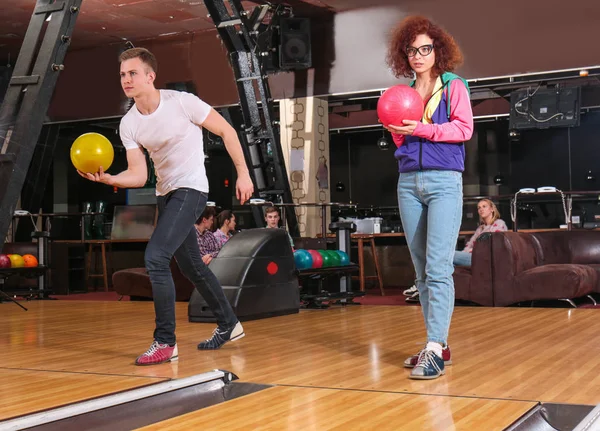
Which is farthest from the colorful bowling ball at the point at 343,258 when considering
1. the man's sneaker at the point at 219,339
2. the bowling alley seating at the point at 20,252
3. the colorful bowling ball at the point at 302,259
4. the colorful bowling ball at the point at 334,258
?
the bowling alley seating at the point at 20,252

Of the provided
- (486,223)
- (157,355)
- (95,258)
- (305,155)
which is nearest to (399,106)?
(157,355)

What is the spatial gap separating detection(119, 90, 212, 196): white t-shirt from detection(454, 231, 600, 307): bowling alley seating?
4.29 meters

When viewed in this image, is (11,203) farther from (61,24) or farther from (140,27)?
(140,27)

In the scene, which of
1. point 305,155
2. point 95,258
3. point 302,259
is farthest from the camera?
point 95,258

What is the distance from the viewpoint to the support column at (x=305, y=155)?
11414mm

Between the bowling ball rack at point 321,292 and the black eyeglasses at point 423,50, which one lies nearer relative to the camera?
the black eyeglasses at point 423,50

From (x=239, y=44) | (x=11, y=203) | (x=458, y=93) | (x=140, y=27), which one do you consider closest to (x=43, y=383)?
(x=11, y=203)

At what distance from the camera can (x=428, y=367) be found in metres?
3.22

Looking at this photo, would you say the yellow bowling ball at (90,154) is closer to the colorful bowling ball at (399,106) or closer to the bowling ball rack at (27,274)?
the colorful bowling ball at (399,106)

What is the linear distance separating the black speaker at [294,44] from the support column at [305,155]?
787 millimetres

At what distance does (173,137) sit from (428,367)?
159 cm

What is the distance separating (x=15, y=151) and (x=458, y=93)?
8.57 ft

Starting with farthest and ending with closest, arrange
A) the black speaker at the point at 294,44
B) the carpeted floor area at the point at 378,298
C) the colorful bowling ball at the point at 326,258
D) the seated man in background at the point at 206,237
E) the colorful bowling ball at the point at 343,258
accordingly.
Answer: the black speaker at the point at 294,44 → the carpeted floor area at the point at 378,298 → the seated man in background at the point at 206,237 → the colorful bowling ball at the point at 343,258 → the colorful bowling ball at the point at 326,258

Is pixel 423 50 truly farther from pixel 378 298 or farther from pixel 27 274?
pixel 27 274
